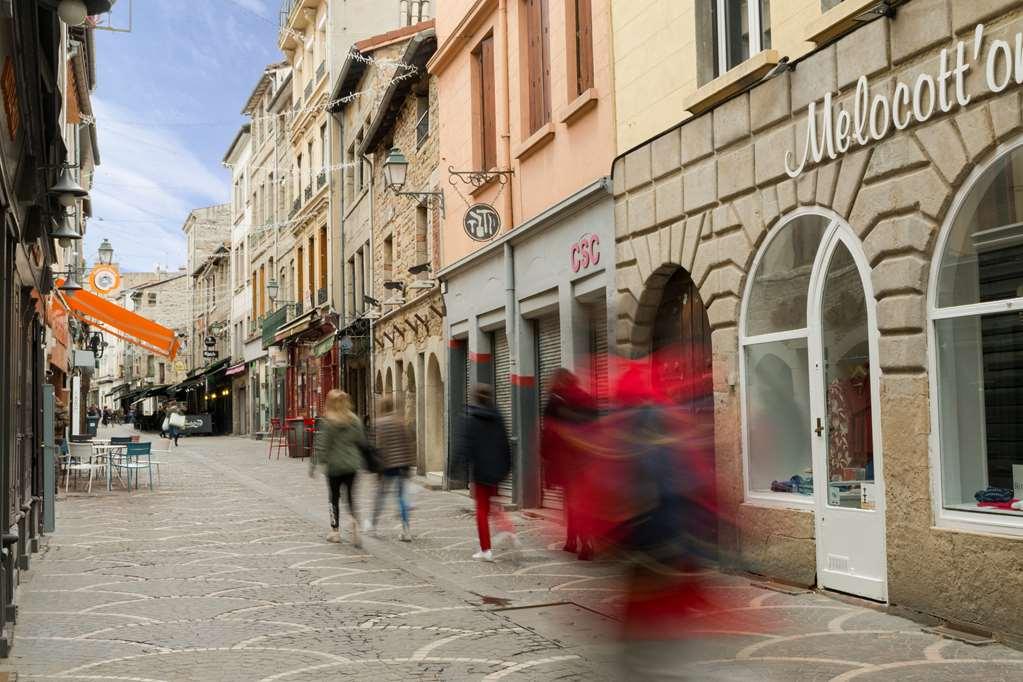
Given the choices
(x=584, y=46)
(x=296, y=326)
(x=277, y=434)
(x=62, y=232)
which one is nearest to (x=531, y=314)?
(x=584, y=46)

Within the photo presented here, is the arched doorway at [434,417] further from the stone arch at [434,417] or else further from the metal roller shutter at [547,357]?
the metal roller shutter at [547,357]

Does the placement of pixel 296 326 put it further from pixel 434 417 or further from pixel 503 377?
pixel 503 377

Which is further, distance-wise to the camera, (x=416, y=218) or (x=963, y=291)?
(x=416, y=218)

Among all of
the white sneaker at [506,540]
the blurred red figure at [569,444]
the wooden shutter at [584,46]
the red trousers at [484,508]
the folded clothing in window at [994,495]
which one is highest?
the wooden shutter at [584,46]

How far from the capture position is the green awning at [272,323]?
43906mm

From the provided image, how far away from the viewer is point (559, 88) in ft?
49.5

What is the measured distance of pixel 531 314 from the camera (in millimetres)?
16500

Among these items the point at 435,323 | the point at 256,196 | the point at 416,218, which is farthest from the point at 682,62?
the point at 256,196

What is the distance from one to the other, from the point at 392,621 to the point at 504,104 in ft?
35.8

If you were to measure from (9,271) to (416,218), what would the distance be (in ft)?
50.8

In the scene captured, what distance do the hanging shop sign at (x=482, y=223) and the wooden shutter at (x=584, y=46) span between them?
3.27 m

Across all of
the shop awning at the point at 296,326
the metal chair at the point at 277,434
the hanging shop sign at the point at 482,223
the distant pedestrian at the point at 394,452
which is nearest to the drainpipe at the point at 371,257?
the metal chair at the point at 277,434

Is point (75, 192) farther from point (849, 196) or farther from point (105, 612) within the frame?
point (849, 196)

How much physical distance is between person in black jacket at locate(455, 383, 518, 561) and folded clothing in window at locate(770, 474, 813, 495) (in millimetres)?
2794
